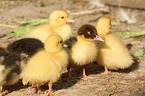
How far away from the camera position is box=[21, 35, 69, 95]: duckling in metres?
2.95

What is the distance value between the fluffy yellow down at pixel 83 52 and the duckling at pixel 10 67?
0.84m

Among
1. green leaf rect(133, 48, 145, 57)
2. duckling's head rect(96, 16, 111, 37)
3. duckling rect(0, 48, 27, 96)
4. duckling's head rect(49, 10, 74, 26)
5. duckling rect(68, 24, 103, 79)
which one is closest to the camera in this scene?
duckling rect(0, 48, 27, 96)

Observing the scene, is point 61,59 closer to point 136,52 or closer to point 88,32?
point 88,32

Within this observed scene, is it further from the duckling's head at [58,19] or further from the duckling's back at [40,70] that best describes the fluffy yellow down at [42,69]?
the duckling's head at [58,19]

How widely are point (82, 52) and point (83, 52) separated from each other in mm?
18

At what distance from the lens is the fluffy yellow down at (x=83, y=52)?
361cm

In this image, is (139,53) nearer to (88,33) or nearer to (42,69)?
(88,33)

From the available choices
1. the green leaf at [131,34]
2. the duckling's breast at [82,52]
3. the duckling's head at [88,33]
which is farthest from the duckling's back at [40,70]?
the green leaf at [131,34]

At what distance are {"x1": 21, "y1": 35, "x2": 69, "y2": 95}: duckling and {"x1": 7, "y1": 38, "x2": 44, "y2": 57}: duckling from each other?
27 centimetres

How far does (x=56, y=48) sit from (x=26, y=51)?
59 centimetres

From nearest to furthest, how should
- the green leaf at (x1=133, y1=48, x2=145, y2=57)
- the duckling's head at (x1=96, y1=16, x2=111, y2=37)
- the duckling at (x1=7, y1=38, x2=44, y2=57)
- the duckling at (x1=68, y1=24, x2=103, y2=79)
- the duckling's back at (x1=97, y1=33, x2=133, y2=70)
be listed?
the duckling at (x1=7, y1=38, x2=44, y2=57) < the duckling at (x1=68, y1=24, x2=103, y2=79) < the duckling's back at (x1=97, y1=33, x2=133, y2=70) < the duckling's head at (x1=96, y1=16, x2=111, y2=37) < the green leaf at (x1=133, y1=48, x2=145, y2=57)

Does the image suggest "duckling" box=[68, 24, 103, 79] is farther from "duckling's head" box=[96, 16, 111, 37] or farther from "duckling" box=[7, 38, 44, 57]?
"duckling" box=[7, 38, 44, 57]

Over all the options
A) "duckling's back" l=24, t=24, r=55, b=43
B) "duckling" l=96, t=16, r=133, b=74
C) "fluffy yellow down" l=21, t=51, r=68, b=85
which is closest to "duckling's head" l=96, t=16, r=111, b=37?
"duckling" l=96, t=16, r=133, b=74

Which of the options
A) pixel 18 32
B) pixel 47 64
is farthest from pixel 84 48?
pixel 18 32
